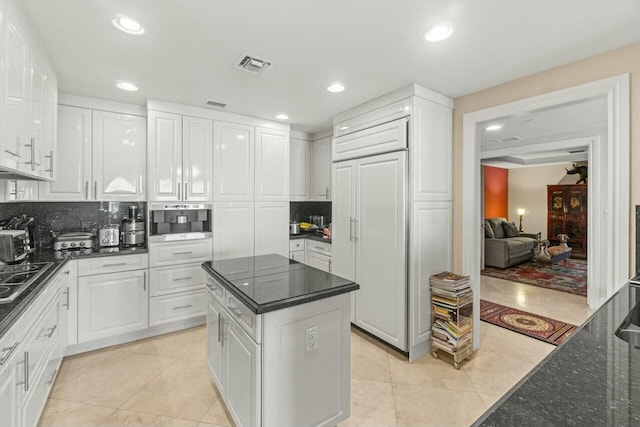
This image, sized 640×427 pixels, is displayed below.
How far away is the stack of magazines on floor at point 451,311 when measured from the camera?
250 centimetres

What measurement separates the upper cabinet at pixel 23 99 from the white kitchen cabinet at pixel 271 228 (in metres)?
2.00

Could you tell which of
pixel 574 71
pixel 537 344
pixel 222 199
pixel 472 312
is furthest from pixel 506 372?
pixel 222 199

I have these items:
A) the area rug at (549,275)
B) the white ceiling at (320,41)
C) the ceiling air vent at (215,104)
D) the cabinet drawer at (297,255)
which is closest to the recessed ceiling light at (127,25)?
the white ceiling at (320,41)

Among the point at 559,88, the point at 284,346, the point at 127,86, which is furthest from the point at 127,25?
the point at 559,88

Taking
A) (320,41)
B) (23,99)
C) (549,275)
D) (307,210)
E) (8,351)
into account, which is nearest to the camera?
(8,351)

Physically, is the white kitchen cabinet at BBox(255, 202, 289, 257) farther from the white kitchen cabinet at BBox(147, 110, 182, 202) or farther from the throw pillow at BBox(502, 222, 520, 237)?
the throw pillow at BBox(502, 222, 520, 237)

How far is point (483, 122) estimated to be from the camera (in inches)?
106

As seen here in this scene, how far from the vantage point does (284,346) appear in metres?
1.51

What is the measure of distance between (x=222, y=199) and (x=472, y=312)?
2.81m

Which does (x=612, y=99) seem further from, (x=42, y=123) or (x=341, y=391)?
(x=42, y=123)

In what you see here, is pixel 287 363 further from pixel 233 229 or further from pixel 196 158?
pixel 196 158

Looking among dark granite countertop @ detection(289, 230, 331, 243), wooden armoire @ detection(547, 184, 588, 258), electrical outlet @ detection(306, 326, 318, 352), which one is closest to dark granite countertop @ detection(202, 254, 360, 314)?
electrical outlet @ detection(306, 326, 318, 352)

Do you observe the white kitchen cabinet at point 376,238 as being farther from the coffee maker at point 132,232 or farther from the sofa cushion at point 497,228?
the sofa cushion at point 497,228

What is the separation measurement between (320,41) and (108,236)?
112 inches
